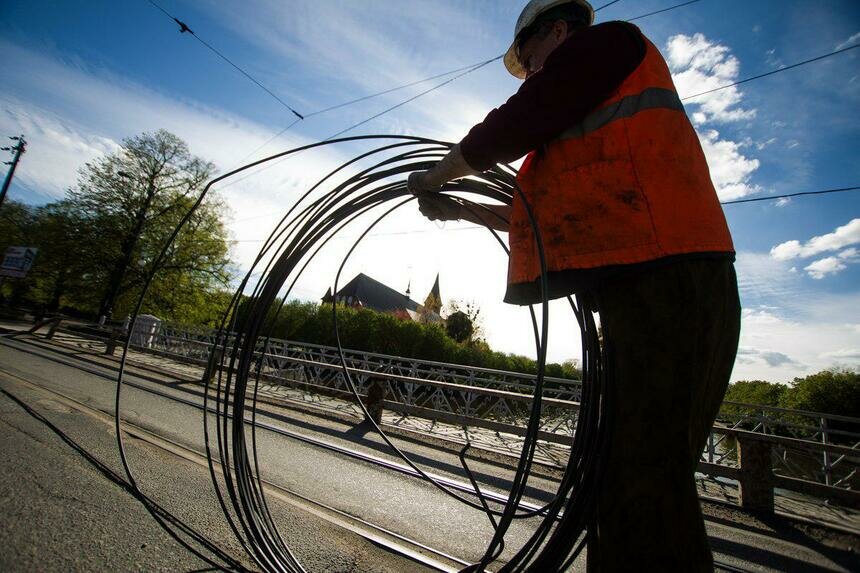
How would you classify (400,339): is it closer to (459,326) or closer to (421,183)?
(459,326)

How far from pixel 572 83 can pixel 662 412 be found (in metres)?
0.94

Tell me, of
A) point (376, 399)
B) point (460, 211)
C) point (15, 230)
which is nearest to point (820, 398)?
point (376, 399)

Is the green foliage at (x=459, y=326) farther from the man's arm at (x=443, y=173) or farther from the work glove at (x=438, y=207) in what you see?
the man's arm at (x=443, y=173)

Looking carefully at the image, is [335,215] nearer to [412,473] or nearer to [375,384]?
[412,473]

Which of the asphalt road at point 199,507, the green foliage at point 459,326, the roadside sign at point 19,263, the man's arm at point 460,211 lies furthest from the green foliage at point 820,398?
the roadside sign at point 19,263

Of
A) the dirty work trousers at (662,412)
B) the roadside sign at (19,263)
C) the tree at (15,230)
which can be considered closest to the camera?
the dirty work trousers at (662,412)

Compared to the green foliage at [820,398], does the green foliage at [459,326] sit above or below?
above

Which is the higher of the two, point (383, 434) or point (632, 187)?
point (632, 187)

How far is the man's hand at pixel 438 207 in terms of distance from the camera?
2002 millimetres

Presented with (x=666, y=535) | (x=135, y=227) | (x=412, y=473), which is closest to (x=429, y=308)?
(x=135, y=227)

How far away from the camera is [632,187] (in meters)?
1.09

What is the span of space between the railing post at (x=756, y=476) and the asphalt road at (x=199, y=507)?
0.28m

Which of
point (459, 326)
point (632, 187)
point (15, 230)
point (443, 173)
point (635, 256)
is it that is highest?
point (15, 230)

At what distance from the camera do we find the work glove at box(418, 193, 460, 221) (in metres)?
2.00
